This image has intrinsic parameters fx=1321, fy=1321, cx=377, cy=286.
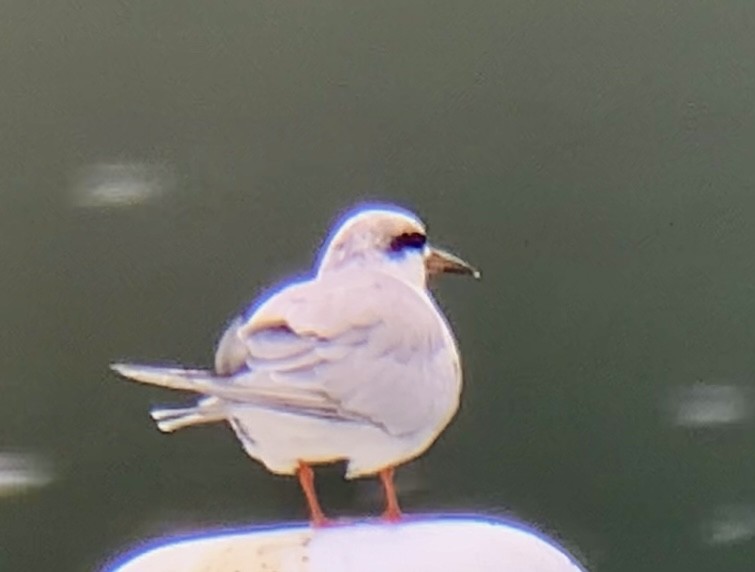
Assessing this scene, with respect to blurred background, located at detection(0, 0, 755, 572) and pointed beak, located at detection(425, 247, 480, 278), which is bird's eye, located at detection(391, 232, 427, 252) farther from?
blurred background, located at detection(0, 0, 755, 572)

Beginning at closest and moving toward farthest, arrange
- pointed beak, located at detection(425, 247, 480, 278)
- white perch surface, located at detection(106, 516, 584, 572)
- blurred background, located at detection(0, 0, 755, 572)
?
white perch surface, located at detection(106, 516, 584, 572) < pointed beak, located at detection(425, 247, 480, 278) < blurred background, located at detection(0, 0, 755, 572)

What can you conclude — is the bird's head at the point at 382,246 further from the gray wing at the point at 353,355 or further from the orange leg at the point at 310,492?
the orange leg at the point at 310,492

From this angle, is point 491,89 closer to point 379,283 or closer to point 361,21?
point 361,21

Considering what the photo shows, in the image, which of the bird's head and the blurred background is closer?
the bird's head

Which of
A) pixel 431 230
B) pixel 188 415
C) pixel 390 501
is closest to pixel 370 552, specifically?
pixel 390 501

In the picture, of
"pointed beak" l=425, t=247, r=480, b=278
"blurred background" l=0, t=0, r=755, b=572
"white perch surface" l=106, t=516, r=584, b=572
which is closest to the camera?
"white perch surface" l=106, t=516, r=584, b=572

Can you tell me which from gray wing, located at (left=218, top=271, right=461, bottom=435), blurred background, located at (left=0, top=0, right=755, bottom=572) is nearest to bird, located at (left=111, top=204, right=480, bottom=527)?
gray wing, located at (left=218, top=271, right=461, bottom=435)

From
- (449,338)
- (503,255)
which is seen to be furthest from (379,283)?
(503,255)
